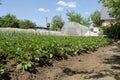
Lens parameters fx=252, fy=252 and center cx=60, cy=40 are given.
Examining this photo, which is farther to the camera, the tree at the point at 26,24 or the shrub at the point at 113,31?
the tree at the point at 26,24

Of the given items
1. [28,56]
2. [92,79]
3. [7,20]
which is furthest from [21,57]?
[7,20]

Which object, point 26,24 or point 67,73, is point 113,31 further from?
point 26,24

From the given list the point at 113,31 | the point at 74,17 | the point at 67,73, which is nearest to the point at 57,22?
the point at 74,17

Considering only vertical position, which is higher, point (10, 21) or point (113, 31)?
point (10, 21)

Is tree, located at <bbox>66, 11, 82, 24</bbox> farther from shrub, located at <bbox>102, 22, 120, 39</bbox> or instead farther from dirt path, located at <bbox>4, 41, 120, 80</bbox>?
dirt path, located at <bbox>4, 41, 120, 80</bbox>

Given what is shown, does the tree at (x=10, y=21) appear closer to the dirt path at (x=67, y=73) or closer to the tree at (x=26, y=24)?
the tree at (x=26, y=24)

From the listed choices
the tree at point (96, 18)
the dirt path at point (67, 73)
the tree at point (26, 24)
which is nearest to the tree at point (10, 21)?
the tree at point (26, 24)

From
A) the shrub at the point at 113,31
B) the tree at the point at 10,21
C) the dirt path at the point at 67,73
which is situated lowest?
the dirt path at the point at 67,73

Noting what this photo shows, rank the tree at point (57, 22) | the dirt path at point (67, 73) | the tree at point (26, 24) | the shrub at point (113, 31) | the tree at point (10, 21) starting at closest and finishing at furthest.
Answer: the dirt path at point (67, 73), the shrub at point (113, 31), the tree at point (10, 21), the tree at point (26, 24), the tree at point (57, 22)

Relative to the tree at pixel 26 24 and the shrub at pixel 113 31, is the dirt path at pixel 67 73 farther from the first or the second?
the tree at pixel 26 24

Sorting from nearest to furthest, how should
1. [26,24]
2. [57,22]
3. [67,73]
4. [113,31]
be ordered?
[67,73] < [113,31] < [26,24] < [57,22]

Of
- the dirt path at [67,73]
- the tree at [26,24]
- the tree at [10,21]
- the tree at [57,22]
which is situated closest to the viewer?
the dirt path at [67,73]

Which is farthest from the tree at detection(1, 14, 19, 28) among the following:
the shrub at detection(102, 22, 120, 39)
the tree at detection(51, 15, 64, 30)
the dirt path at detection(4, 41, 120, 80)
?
the dirt path at detection(4, 41, 120, 80)

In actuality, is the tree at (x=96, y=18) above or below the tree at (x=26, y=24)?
above
